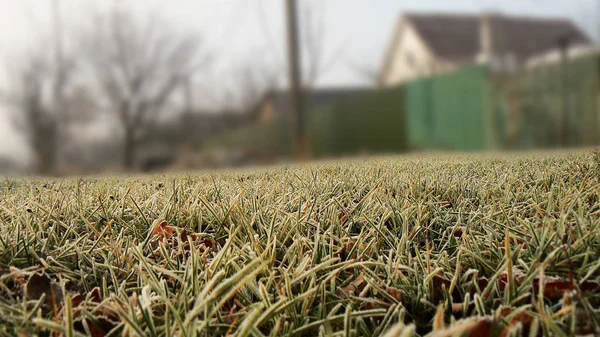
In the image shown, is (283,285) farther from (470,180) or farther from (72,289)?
(470,180)

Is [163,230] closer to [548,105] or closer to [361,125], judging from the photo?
[548,105]

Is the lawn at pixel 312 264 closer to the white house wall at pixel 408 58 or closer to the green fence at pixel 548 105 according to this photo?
the green fence at pixel 548 105

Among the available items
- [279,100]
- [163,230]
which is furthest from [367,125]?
[279,100]

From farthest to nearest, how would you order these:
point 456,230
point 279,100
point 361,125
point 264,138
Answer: point 279,100
point 264,138
point 361,125
point 456,230

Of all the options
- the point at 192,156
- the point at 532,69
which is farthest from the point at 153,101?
the point at 532,69

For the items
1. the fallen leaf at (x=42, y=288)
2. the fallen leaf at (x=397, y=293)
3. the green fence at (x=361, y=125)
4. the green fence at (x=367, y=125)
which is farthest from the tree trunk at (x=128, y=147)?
the fallen leaf at (x=397, y=293)
